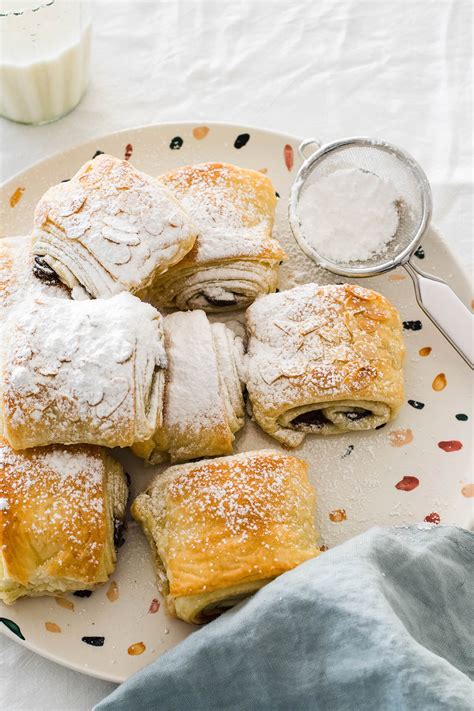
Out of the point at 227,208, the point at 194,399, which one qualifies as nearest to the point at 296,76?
the point at 227,208

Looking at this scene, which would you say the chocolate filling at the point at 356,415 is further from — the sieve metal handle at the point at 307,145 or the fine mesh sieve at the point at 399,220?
the sieve metal handle at the point at 307,145

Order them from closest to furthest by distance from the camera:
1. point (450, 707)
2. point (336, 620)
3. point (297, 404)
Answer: point (450, 707) < point (336, 620) < point (297, 404)

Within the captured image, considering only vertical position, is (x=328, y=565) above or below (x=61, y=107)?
below

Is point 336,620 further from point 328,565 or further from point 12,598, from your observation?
point 12,598

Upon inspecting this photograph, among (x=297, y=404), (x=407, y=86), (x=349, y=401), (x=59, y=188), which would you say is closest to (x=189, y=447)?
(x=297, y=404)

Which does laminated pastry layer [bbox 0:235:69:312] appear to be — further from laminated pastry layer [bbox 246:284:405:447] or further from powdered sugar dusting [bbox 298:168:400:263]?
powdered sugar dusting [bbox 298:168:400:263]

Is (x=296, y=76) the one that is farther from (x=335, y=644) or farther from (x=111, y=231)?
(x=335, y=644)
